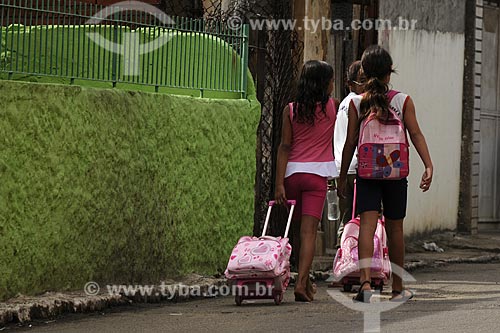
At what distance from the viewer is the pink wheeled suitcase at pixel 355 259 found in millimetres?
10055

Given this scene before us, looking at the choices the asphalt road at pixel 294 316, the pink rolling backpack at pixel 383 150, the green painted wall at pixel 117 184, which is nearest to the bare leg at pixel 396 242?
the asphalt road at pixel 294 316

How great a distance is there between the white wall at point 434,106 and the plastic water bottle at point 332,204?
4241 millimetres

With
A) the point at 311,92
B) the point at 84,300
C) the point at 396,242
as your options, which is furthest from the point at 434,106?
the point at 84,300

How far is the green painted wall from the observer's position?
9219 millimetres

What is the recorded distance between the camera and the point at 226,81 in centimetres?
1180

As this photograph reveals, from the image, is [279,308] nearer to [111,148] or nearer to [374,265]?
[374,265]

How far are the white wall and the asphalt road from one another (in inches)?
215

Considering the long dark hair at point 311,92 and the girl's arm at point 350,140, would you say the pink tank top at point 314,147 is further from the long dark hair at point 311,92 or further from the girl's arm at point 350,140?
the girl's arm at point 350,140

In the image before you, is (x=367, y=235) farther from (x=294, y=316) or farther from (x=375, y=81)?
(x=375, y=81)

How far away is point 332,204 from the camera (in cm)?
1141

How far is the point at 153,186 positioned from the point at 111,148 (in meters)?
0.64

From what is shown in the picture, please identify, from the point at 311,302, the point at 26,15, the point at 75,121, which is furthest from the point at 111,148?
the point at 311,302

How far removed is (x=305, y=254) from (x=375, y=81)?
1359mm

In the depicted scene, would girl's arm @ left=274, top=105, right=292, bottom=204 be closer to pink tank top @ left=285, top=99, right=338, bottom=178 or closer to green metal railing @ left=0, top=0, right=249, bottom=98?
pink tank top @ left=285, top=99, right=338, bottom=178
